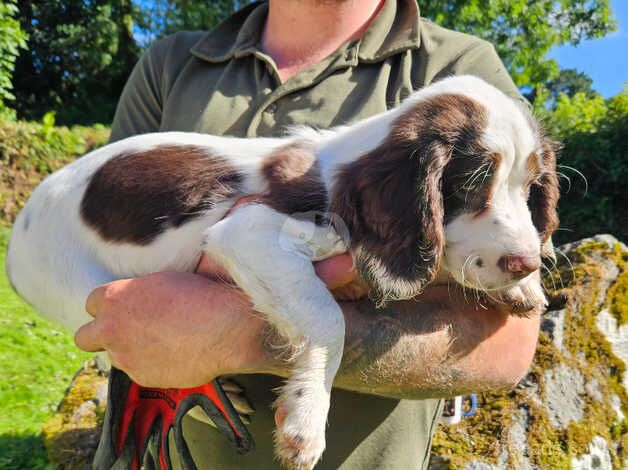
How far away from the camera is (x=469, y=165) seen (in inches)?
78.8

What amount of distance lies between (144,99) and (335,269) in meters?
1.48

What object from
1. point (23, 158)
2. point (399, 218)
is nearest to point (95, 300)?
point (399, 218)

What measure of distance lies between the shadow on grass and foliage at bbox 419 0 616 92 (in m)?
15.6

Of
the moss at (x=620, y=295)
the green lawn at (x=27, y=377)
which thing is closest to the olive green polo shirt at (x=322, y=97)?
the moss at (x=620, y=295)

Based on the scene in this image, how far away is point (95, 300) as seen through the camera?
7.14 feet

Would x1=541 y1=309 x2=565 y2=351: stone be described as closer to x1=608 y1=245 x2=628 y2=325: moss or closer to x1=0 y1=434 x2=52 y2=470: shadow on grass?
x1=608 y1=245 x2=628 y2=325: moss

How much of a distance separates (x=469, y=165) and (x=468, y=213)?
0.16 metres

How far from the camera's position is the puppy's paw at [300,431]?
72.6 inches

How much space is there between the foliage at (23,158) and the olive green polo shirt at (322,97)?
35.1 feet

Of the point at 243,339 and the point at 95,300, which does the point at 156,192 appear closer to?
the point at 95,300

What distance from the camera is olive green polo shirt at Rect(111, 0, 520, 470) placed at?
96.9 inches

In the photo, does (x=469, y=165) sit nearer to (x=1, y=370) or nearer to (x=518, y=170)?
(x=518, y=170)

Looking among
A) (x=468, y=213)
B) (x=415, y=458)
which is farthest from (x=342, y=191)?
(x=415, y=458)

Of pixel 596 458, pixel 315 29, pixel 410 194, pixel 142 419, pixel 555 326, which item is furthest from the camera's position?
pixel 555 326
